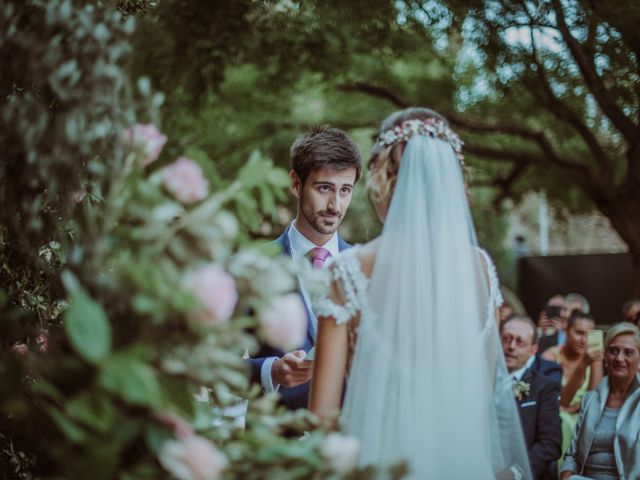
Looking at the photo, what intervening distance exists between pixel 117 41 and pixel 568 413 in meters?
5.35

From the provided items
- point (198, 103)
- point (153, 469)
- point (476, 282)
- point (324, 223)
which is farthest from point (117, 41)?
point (198, 103)

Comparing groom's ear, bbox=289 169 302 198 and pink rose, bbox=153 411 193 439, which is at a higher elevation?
groom's ear, bbox=289 169 302 198

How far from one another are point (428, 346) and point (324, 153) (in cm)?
130

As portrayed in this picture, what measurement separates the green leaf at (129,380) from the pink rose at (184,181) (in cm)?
39

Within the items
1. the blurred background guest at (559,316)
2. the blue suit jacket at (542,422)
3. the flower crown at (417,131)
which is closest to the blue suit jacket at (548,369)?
the blue suit jacket at (542,422)

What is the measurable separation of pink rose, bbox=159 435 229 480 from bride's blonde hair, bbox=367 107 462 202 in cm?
139

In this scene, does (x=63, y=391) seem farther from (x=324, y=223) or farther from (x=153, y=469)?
(x=324, y=223)

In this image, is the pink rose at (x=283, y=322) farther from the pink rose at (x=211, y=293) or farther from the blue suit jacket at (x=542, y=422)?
the blue suit jacket at (x=542, y=422)

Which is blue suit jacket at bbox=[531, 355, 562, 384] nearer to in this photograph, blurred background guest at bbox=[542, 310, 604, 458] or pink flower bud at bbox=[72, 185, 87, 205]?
blurred background guest at bbox=[542, 310, 604, 458]

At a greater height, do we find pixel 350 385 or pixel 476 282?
pixel 476 282

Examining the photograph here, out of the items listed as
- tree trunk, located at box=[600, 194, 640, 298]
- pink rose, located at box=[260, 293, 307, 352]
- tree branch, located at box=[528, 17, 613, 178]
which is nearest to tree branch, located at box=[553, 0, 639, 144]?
tree branch, located at box=[528, 17, 613, 178]

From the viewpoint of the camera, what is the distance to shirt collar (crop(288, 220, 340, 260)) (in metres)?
3.66

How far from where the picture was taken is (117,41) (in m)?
1.93

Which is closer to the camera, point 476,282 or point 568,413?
point 476,282
